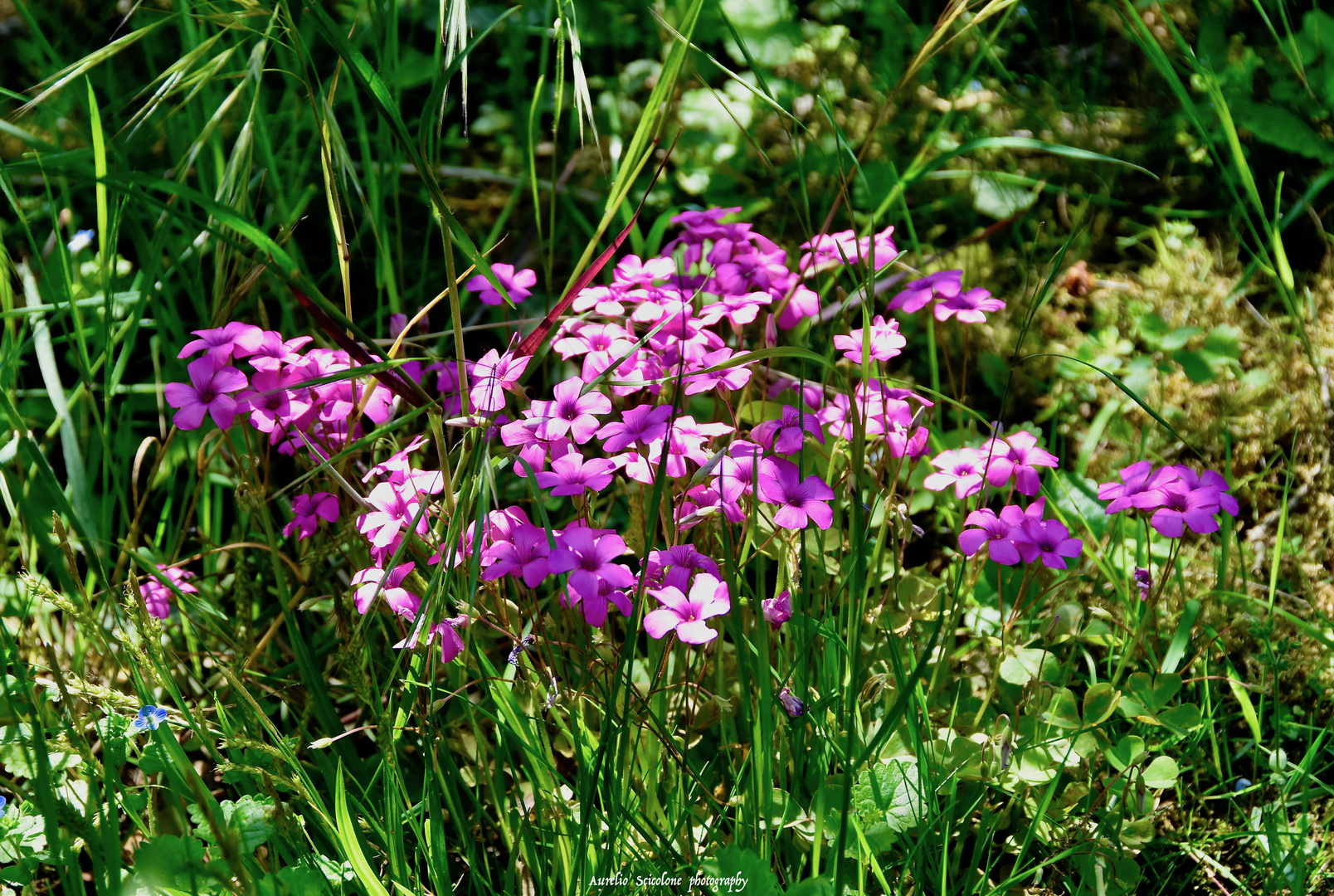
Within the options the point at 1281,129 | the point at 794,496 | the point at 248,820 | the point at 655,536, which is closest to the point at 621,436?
the point at 655,536

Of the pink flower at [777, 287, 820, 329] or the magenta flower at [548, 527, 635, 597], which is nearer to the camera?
the magenta flower at [548, 527, 635, 597]

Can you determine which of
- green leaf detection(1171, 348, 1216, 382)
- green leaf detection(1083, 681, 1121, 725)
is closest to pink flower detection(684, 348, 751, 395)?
green leaf detection(1083, 681, 1121, 725)

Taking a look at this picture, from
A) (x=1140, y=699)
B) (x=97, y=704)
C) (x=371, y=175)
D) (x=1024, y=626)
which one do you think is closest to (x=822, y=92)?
(x=371, y=175)

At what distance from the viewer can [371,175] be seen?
209 centimetres

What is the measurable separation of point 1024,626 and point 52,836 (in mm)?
1498

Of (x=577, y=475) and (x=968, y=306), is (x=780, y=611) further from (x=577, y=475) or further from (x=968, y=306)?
(x=968, y=306)

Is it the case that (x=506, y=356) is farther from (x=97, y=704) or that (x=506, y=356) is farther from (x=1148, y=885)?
(x=1148, y=885)

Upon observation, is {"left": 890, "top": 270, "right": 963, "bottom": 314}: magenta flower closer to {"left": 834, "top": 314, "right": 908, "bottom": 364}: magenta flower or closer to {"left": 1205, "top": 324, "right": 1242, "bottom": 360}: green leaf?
{"left": 834, "top": 314, "right": 908, "bottom": 364}: magenta flower

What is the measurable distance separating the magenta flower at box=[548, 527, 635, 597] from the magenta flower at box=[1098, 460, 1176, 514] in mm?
710

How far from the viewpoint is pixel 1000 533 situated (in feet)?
4.86

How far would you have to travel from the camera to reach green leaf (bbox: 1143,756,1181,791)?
1.46m

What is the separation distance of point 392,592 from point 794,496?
564 millimetres

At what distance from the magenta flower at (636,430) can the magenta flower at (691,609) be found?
20cm

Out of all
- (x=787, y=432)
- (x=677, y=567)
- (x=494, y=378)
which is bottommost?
(x=677, y=567)
